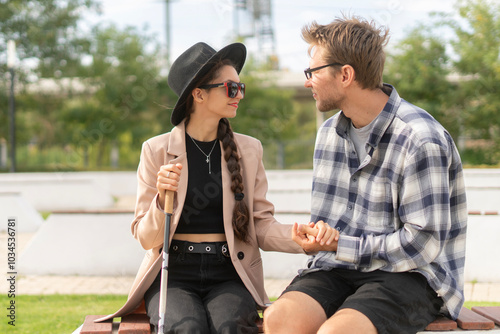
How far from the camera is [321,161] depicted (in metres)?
3.19

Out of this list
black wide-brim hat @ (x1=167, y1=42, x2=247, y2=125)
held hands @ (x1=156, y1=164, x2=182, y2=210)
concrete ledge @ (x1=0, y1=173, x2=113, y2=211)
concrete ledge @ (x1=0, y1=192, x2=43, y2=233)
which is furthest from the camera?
concrete ledge @ (x1=0, y1=173, x2=113, y2=211)

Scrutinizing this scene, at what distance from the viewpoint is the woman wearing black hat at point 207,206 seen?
10.0ft

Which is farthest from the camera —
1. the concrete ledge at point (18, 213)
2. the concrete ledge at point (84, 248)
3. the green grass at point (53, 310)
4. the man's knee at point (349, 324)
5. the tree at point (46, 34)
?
the tree at point (46, 34)

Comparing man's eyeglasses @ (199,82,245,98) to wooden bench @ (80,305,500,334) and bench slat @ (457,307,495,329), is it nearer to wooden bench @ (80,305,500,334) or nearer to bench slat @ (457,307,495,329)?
wooden bench @ (80,305,500,334)

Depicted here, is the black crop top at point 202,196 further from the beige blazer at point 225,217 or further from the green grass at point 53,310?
the green grass at point 53,310

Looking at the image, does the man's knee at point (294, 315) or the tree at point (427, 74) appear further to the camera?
the tree at point (427, 74)

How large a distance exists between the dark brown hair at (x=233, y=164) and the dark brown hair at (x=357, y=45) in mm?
626

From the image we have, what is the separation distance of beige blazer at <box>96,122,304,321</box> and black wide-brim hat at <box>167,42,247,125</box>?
186 mm

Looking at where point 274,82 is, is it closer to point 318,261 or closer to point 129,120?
point 129,120

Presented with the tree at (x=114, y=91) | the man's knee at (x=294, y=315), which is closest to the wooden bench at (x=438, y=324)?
the man's knee at (x=294, y=315)

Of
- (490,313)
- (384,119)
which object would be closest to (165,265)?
(384,119)

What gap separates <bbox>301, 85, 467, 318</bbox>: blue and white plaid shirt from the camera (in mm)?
2701

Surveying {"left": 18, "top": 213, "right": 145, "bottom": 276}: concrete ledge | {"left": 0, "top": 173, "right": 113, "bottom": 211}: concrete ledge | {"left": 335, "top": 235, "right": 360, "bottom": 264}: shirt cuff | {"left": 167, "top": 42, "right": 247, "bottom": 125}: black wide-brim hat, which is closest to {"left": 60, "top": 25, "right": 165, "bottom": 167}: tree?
{"left": 0, "top": 173, "right": 113, "bottom": 211}: concrete ledge

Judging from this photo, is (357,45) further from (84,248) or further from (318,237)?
(84,248)
